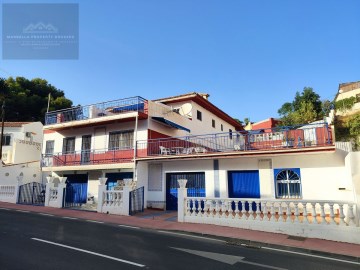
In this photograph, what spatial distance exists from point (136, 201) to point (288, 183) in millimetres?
8365

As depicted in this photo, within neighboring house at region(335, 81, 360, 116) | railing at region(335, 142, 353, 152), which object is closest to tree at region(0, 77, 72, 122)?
railing at region(335, 142, 353, 152)

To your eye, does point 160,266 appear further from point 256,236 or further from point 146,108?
point 146,108

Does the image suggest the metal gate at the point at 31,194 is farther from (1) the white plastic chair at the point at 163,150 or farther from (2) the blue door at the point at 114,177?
(1) the white plastic chair at the point at 163,150

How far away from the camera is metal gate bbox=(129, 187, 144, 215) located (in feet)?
47.1

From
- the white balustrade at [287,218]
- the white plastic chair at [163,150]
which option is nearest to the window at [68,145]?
the white plastic chair at [163,150]

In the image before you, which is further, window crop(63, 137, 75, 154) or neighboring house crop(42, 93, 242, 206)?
window crop(63, 137, 75, 154)

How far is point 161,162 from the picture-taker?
17297mm

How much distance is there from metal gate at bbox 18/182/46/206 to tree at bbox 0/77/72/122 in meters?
22.7

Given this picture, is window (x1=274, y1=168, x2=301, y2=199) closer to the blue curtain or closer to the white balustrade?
the blue curtain

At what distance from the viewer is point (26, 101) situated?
39500mm

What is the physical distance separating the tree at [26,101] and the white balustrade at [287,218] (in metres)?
35.2

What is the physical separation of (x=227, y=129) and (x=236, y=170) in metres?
15.3

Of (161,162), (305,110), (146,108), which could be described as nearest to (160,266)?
(161,162)

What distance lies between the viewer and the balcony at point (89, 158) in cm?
1800
